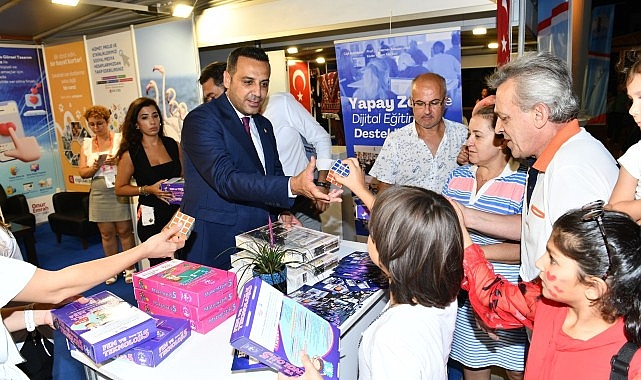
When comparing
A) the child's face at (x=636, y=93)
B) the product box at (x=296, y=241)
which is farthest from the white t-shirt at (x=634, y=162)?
the product box at (x=296, y=241)

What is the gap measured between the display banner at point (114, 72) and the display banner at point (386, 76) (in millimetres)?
2988

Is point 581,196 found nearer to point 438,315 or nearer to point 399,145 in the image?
point 438,315

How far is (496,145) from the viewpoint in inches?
84.2

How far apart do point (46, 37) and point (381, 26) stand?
596cm

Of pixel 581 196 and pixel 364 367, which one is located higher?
pixel 581 196

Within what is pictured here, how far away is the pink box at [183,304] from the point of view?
65.9 inches

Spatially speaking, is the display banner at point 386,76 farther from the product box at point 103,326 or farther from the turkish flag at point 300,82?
the product box at point 103,326

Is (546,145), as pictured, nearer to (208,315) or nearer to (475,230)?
(475,230)

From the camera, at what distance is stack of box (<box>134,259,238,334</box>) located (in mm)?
1667

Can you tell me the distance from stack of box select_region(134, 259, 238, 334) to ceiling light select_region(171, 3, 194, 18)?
12.9 feet

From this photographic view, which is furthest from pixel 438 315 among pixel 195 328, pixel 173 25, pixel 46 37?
pixel 46 37

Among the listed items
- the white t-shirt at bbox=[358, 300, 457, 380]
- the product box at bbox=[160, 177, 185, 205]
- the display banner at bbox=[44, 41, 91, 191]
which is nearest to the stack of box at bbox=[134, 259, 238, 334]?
the white t-shirt at bbox=[358, 300, 457, 380]

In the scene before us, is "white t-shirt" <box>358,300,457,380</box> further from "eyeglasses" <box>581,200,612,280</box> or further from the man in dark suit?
the man in dark suit

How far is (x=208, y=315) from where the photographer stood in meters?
1.70
